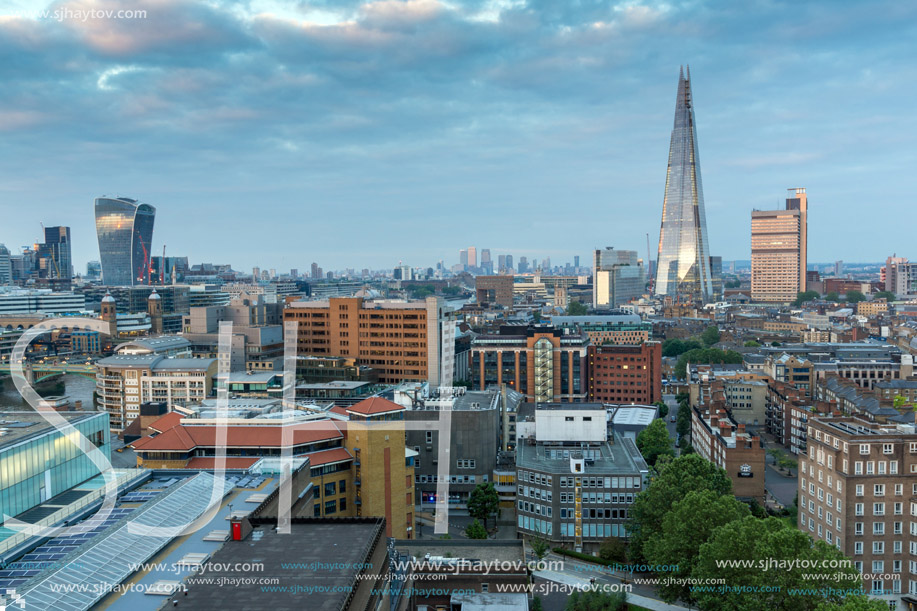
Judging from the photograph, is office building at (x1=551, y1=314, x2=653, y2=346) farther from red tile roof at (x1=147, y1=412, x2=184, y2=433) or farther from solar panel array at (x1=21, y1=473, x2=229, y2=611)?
solar panel array at (x1=21, y1=473, x2=229, y2=611)

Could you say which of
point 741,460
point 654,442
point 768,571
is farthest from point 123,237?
point 768,571

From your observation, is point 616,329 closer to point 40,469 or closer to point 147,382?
point 147,382

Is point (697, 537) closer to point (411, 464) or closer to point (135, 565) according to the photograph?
point (411, 464)

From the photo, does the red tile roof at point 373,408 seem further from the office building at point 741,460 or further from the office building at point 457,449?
the office building at point 741,460

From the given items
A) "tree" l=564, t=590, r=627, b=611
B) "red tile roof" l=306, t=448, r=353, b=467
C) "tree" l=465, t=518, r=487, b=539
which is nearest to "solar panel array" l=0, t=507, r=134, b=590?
"red tile roof" l=306, t=448, r=353, b=467

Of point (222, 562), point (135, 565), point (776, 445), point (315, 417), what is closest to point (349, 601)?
point (222, 562)
